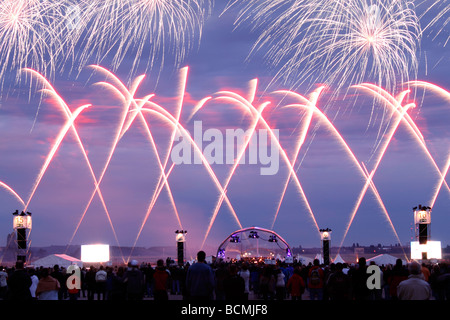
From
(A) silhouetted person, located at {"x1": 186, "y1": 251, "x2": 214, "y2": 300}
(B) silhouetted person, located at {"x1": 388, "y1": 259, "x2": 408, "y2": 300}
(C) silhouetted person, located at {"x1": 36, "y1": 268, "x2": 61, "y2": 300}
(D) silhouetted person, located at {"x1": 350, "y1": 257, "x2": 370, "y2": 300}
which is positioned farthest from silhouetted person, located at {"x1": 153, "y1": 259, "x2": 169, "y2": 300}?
(B) silhouetted person, located at {"x1": 388, "y1": 259, "x2": 408, "y2": 300}

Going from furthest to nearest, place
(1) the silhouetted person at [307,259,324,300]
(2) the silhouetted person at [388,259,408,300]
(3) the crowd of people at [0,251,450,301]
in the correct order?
1. (1) the silhouetted person at [307,259,324,300]
2. (2) the silhouetted person at [388,259,408,300]
3. (3) the crowd of people at [0,251,450,301]

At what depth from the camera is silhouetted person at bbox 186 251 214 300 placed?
1405cm

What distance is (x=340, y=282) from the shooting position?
1731 centimetres

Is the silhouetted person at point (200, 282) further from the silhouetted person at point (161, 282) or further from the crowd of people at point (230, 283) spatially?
the silhouetted person at point (161, 282)

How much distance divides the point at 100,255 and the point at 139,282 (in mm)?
28251

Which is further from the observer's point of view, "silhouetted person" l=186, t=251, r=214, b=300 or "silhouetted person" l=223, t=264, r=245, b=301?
"silhouetted person" l=223, t=264, r=245, b=301

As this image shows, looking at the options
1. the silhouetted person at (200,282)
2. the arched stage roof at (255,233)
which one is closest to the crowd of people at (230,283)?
the silhouetted person at (200,282)

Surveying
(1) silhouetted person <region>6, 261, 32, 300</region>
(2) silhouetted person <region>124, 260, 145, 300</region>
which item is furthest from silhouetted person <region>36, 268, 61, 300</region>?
(2) silhouetted person <region>124, 260, 145, 300</region>

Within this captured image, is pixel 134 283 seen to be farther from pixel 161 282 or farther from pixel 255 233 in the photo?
pixel 255 233

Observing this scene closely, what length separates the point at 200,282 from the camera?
14.1 m

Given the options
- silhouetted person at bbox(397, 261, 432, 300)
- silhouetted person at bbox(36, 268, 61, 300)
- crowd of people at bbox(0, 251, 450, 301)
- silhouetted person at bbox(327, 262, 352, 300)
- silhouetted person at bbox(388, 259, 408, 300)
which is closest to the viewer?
silhouetted person at bbox(397, 261, 432, 300)

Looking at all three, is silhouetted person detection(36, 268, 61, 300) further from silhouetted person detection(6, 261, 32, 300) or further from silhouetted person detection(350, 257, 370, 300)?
silhouetted person detection(350, 257, 370, 300)

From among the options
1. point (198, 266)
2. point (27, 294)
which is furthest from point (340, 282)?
point (27, 294)
